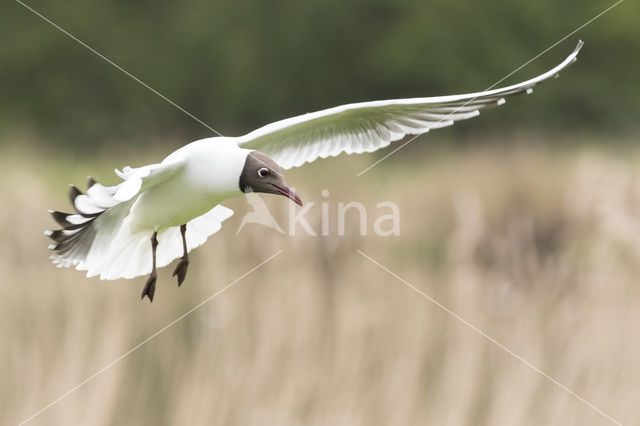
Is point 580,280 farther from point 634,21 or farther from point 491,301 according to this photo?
point 634,21

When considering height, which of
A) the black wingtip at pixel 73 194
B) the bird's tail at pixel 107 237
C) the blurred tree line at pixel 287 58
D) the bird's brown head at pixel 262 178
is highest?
the blurred tree line at pixel 287 58

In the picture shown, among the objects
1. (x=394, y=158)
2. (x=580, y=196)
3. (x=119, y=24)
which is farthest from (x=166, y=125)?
(x=580, y=196)

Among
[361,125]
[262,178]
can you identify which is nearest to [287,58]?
[361,125]

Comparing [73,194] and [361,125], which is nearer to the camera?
[73,194]

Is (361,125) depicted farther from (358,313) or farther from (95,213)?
(95,213)

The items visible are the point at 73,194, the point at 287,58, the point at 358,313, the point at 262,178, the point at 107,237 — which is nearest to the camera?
the point at 73,194

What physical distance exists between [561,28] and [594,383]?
9.07 metres

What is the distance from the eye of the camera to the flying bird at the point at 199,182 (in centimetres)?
212

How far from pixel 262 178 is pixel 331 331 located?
1.02 m

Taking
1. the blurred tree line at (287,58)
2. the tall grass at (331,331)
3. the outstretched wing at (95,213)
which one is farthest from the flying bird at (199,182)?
the blurred tree line at (287,58)

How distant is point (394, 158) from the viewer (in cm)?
919

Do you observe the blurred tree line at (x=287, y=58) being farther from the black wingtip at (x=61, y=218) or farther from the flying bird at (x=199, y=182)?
the black wingtip at (x=61, y=218)

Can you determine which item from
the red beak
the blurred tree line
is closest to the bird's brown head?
the red beak

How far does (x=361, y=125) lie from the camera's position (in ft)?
9.78
